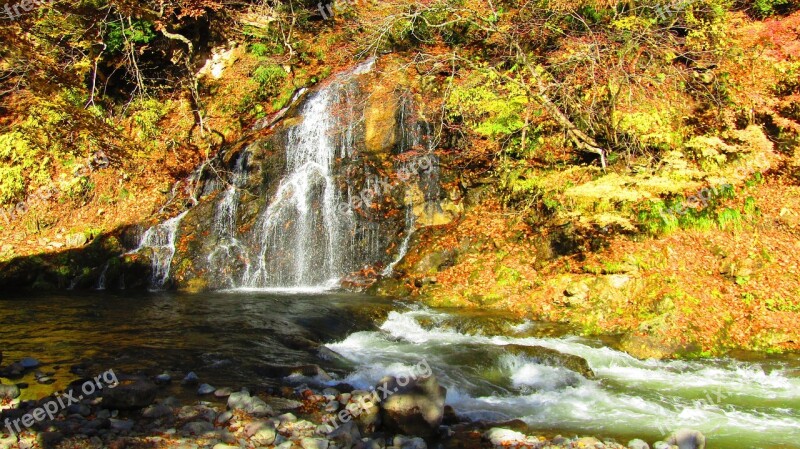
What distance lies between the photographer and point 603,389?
257 inches

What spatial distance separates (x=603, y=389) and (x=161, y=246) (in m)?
11.1

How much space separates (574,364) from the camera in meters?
7.00

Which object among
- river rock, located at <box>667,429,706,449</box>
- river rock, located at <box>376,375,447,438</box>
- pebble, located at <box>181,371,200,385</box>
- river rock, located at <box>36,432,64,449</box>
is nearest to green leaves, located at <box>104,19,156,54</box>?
pebble, located at <box>181,371,200,385</box>

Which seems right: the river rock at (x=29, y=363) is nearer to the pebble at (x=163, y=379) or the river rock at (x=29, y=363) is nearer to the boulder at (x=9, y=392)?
the boulder at (x=9, y=392)

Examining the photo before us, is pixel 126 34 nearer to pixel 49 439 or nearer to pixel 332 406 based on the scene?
pixel 49 439

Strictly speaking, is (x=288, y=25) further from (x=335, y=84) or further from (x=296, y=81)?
(x=335, y=84)

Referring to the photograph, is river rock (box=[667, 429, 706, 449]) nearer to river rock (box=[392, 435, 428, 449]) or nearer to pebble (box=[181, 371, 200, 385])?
river rock (box=[392, 435, 428, 449])

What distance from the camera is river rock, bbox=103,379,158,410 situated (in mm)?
4660

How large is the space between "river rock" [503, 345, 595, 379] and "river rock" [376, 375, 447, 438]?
99.7 inches

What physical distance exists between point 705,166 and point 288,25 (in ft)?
50.7

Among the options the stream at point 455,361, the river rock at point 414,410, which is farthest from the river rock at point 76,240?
the river rock at point 414,410

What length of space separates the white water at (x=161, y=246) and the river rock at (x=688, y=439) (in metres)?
11.3

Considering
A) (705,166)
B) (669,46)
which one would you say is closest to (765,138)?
(705,166)

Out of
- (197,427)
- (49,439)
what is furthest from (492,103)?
(49,439)
